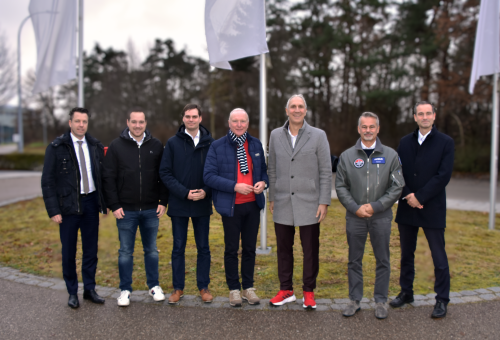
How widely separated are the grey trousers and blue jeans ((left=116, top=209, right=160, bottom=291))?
6.91ft

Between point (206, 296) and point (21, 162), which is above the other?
point (206, 296)

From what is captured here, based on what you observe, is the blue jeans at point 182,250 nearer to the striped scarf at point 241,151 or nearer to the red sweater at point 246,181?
the red sweater at point 246,181

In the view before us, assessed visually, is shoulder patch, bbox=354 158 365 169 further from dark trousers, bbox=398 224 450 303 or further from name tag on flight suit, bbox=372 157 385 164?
dark trousers, bbox=398 224 450 303

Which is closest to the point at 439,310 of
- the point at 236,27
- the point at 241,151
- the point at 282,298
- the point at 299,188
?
the point at 282,298

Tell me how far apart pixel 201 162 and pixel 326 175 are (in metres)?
1.32

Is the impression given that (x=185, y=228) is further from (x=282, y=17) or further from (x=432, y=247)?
(x=282, y=17)

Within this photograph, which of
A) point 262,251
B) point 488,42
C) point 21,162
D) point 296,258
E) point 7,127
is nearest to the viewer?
point 296,258

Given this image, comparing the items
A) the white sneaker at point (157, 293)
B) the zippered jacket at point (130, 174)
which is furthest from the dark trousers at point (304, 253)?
the zippered jacket at point (130, 174)

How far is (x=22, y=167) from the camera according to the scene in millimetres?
24141

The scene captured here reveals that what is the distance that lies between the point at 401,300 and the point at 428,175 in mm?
1328

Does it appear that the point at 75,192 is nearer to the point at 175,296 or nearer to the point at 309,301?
the point at 175,296

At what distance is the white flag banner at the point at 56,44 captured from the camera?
6941 mm

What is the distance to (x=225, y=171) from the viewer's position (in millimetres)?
4059

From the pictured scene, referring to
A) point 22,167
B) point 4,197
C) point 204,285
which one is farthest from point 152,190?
point 22,167
